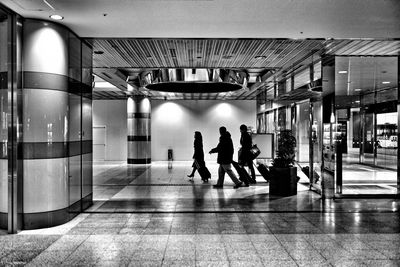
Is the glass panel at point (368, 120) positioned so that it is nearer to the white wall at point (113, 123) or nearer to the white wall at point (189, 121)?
the white wall at point (189, 121)

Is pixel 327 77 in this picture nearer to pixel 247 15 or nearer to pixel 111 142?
pixel 247 15

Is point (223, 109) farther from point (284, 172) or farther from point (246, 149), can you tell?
point (284, 172)

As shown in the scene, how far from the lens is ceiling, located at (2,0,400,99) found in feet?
17.5

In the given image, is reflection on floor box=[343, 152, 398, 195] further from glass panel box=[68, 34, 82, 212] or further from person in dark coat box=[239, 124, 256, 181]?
glass panel box=[68, 34, 82, 212]

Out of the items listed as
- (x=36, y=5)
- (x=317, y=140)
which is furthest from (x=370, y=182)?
(x=36, y=5)

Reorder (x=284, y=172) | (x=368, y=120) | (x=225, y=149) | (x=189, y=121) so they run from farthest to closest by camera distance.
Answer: (x=189, y=121) < (x=368, y=120) < (x=225, y=149) < (x=284, y=172)

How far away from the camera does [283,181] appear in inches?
357

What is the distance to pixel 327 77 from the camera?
883 centimetres

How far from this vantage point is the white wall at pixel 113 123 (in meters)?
20.2

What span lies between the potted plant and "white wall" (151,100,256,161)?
10.6 m

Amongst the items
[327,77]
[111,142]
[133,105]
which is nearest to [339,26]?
[327,77]

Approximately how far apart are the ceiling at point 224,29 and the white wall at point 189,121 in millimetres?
9787

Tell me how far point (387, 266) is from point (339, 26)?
4.14 metres

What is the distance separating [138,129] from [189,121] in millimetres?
3052
